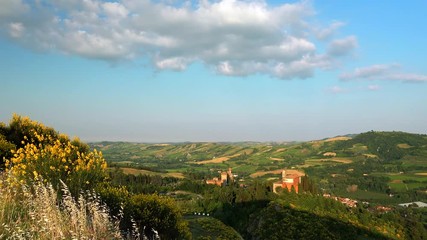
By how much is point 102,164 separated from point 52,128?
42.6 feet

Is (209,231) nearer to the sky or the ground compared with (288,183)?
nearer to the sky

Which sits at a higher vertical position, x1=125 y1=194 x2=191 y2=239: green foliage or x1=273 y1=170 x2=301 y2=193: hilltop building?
x1=125 y1=194 x2=191 y2=239: green foliage

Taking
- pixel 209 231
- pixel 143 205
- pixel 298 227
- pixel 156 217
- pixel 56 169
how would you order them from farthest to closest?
pixel 298 227 → pixel 209 231 → pixel 143 205 → pixel 156 217 → pixel 56 169

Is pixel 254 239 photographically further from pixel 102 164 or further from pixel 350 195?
pixel 350 195

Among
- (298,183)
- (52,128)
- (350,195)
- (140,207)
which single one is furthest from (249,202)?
(350,195)

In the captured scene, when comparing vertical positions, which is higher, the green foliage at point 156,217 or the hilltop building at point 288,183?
the green foliage at point 156,217

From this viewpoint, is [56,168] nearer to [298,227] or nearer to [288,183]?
[298,227]

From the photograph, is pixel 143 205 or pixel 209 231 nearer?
pixel 143 205

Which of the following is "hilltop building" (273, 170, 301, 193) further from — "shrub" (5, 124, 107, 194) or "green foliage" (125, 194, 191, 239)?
"shrub" (5, 124, 107, 194)

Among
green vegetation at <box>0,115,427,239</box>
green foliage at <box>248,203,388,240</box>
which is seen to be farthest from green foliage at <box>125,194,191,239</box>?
green foliage at <box>248,203,388,240</box>

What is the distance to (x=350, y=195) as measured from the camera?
19625 cm

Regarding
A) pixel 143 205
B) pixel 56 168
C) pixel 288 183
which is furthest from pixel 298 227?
pixel 56 168

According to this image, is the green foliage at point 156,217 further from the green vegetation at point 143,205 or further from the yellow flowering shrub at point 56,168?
the yellow flowering shrub at point 56,168

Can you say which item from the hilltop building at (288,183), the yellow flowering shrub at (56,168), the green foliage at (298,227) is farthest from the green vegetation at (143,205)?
the hilltop building at (288,183)
